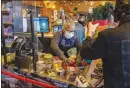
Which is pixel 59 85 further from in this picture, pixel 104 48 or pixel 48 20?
pixel 104 48

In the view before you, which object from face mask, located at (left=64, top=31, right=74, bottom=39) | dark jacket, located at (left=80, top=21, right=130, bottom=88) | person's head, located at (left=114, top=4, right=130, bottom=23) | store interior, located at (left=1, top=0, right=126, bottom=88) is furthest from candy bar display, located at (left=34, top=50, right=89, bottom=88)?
person's head, located at (left=114, top=4, right=130, bottom=23)

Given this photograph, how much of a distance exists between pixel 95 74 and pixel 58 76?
0.42m

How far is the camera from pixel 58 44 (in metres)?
2.22

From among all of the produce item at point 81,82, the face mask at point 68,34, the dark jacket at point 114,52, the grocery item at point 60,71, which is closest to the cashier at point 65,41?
the face mask at point 68,34

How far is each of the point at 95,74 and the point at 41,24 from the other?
0.73 meters

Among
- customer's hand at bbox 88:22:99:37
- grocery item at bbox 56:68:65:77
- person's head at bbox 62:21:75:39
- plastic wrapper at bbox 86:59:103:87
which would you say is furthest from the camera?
grocery item at bbox 56:68:65:77

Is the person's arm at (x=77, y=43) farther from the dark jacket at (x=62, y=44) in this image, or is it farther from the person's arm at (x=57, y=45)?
the person's arm at (x=57, y=45)

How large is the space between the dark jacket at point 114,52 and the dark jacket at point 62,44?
1.73 ft

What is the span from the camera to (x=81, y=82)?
6.82 ft

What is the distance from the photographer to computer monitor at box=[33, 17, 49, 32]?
2.29m

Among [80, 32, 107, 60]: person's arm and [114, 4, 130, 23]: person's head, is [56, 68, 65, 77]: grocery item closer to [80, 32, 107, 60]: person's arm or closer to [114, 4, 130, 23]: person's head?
[80, 32, 107, 60]: person's arm

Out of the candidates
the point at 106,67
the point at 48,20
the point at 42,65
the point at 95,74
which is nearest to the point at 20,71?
the point at 42,65

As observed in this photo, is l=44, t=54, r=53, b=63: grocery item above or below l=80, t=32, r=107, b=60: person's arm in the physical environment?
below

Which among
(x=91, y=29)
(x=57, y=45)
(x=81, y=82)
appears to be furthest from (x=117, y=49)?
(x=57, y=45)
